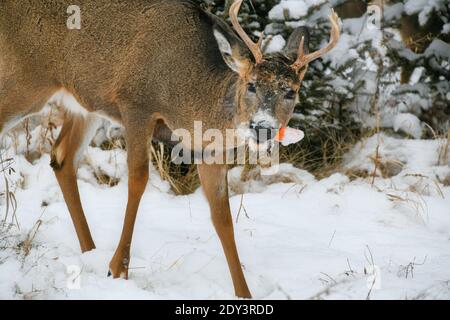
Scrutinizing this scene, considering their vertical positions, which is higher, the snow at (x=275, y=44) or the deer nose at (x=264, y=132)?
the snow at (x=275, y=44)

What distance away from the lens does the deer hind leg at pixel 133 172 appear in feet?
15.0

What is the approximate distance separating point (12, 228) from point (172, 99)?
5.51 feet

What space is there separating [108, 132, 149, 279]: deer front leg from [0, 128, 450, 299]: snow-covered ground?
118 mm

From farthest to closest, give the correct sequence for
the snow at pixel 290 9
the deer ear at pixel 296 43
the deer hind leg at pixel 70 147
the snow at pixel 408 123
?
the snow at pixel 408 123 → the snow at pixel 290 9 → the deer hind leg at pixel 70 147 → the deer ear at pixel 296 43

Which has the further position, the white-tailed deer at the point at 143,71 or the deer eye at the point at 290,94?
the white-tailed deer at the point at 143,71

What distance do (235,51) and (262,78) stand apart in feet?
0.93

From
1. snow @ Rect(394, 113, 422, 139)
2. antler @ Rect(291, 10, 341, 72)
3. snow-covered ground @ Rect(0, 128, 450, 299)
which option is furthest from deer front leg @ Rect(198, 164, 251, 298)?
snow @ Rect(394, 113, 422, 139)

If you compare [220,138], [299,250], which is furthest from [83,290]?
[299,250]

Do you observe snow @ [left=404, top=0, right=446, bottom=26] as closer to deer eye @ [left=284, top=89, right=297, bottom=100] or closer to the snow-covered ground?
the snow-covered ground

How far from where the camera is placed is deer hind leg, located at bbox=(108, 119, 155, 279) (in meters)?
4.59

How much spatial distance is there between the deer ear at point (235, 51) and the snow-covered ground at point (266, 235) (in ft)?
4.58

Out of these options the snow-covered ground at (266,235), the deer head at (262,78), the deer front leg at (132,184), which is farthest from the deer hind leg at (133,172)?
the deer head at (262,78)

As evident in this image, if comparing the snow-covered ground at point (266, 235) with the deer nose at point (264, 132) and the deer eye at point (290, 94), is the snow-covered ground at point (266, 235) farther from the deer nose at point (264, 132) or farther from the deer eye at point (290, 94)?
the deer eye at point (290, 94)
